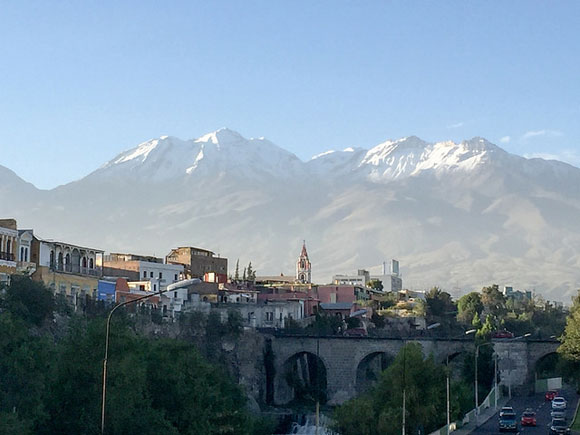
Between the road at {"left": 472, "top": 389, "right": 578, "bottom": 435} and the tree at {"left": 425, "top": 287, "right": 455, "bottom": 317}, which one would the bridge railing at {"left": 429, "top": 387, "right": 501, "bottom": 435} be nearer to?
the road at {"left": 472, "top": 389, "right": 578, "bottom": 435}

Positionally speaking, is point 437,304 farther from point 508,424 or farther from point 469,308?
point 508,424

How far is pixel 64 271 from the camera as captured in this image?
3649 inches

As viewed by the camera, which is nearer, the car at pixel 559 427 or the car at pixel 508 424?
the car at pixel 559 427

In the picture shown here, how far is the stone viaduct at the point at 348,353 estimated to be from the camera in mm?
111188

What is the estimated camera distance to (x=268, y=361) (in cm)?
11288

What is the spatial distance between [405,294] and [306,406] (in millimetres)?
72351

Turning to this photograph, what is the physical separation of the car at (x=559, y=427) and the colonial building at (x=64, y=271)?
129 feet

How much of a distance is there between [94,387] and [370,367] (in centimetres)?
8044

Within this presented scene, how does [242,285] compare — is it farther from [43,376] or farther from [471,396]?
[43,376]

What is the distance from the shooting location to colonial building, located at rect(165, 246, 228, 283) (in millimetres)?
134125

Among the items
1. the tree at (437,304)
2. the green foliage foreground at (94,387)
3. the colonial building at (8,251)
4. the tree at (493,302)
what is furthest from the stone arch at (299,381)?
the tree at (493,302)

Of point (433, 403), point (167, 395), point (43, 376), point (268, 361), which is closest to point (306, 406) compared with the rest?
point (268, 361)

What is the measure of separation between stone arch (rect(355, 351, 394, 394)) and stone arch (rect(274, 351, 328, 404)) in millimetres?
3765

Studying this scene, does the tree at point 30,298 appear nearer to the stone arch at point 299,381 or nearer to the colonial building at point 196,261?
the stone arch at point 299,381
